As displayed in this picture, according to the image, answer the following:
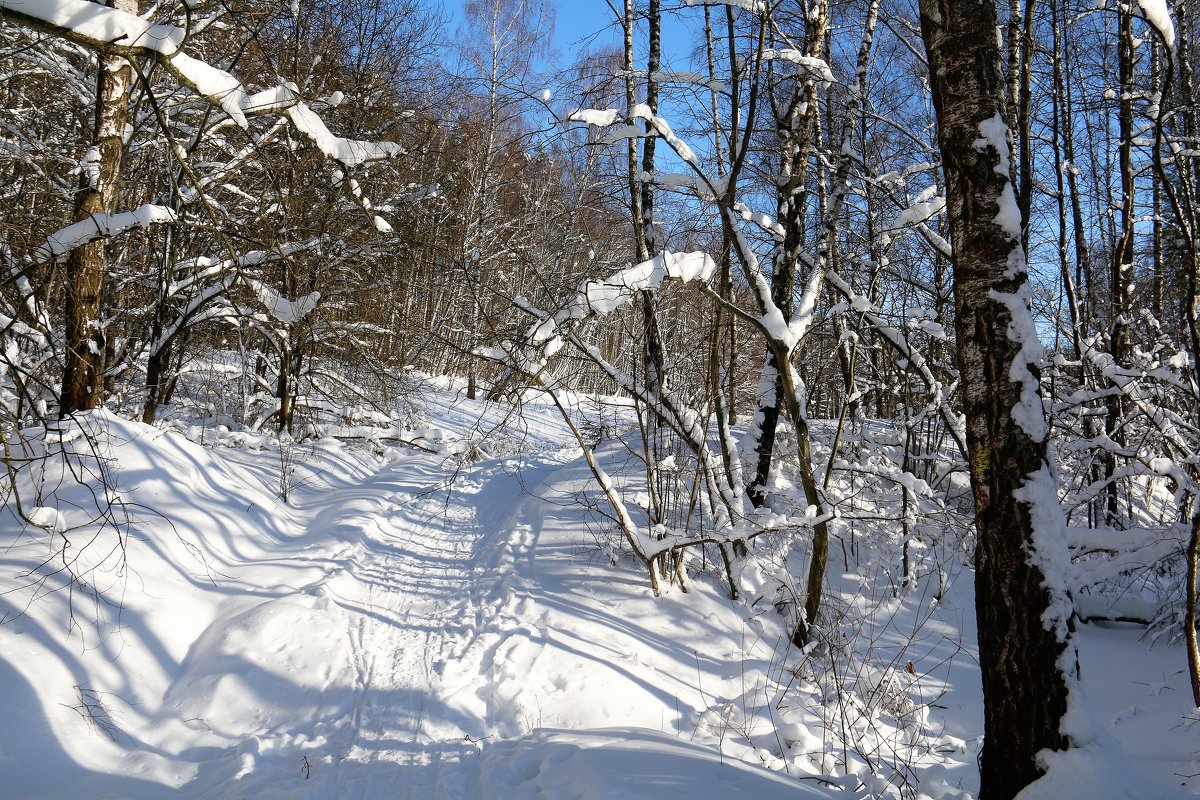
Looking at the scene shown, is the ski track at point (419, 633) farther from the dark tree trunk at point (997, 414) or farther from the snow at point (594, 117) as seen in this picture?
the snow at point (594, 117)

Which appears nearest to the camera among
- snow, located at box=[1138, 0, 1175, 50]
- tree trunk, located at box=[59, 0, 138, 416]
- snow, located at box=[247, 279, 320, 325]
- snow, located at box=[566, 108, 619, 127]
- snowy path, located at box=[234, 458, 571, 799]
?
snow, located at box=[1138, 0, 1175, 50]

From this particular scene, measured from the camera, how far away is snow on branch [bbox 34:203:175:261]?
13.5ft

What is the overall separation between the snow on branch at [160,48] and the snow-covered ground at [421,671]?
1521 mm

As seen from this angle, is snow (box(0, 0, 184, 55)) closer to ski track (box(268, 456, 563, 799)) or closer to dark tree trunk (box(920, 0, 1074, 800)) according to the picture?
dark tree trunk (box(920, 0, 1074, 800))

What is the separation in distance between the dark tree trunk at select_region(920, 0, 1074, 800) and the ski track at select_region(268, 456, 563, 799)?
8.16ft

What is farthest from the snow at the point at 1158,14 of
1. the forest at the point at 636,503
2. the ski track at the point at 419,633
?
the ski track at the point at 419,633

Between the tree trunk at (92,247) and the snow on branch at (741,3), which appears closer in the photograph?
the snow on branch at (741,3)

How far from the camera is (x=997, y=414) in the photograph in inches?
105

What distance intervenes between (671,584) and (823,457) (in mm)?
2613

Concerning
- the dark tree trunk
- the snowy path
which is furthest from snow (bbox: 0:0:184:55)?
the dark tree trunk

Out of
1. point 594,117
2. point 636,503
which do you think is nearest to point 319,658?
point 636,503

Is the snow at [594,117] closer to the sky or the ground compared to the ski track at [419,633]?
closer to the sky

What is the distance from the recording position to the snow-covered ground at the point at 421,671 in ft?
10.9

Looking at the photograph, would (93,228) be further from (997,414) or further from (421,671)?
(997,414)
